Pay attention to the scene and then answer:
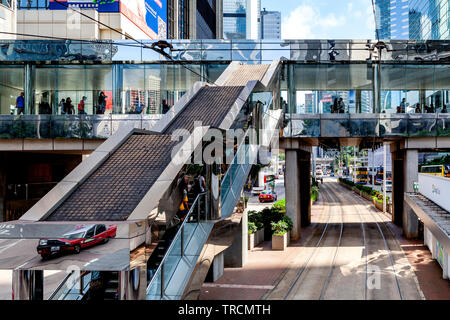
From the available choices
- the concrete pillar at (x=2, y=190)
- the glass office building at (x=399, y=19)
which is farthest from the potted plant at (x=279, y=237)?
the glass office building at (x=399, y=19)

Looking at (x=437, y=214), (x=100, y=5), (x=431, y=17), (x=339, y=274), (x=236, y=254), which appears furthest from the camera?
(x=431, y=17)

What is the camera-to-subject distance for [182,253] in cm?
915

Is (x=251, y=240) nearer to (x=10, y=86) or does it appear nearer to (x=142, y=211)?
(x=142, y=211)

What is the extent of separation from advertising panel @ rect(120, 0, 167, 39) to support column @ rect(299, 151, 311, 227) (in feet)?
88.4

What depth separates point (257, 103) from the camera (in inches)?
→ 666

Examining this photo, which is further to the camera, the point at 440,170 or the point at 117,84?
the point at 117,84

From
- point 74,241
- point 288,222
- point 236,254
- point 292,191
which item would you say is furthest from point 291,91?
point 74,241

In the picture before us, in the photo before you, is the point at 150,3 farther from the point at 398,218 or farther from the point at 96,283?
the point at 96,283

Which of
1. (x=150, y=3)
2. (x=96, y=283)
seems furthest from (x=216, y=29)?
(x=96, y=283)

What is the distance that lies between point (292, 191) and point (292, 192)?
0.06 meters

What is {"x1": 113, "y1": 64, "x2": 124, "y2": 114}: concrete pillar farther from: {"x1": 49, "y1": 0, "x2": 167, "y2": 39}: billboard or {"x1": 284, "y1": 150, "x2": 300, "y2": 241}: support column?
{"x1": 284, "y1": 150, "x2": 300, "y2": 241}: support column

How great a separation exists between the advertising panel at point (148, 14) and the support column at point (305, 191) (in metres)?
27.0

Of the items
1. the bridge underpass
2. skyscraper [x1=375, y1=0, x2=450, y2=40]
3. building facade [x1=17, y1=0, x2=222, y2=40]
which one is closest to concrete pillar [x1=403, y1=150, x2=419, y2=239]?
the bridge underpass

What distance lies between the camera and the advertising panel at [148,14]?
49.5 metres
